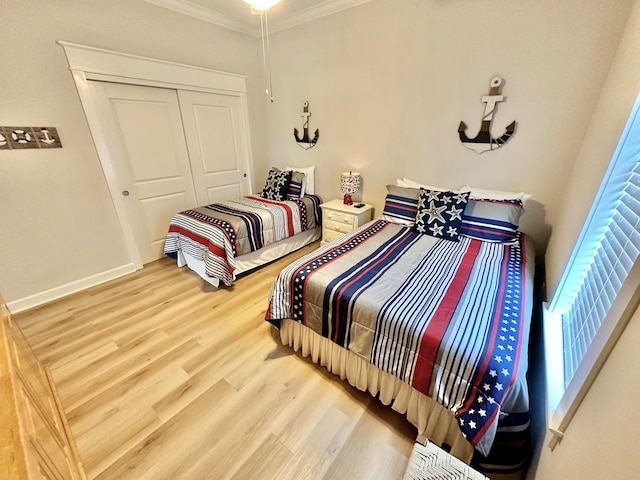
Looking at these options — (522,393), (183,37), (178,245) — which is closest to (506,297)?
(522,393)

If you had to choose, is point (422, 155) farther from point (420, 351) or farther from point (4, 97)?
point (4, 97)

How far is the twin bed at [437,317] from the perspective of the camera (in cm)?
102

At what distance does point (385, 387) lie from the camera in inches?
54.1

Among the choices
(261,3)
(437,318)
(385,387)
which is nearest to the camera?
(437,318)

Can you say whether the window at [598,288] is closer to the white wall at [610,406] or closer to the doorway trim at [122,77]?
the white wall at [610,406]

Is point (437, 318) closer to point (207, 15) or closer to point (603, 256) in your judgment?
point (603, 256)

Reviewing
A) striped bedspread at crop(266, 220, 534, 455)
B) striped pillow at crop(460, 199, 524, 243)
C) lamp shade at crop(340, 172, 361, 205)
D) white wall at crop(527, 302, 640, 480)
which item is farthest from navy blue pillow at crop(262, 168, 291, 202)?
white wall at crop(527, 302, 640, 480)

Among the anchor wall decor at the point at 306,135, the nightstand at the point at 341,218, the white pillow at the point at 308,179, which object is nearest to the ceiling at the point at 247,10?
the anchor wall decor at the point at 306,135

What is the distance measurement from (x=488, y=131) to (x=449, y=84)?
0.55m

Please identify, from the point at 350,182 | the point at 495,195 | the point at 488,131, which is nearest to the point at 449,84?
the point at 488,131

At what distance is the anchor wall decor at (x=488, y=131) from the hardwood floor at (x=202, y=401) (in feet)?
7.27

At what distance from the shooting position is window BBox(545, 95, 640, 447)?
71 cm

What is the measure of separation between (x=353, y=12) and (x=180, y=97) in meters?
2.06

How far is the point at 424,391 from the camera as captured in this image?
1.16 meters
